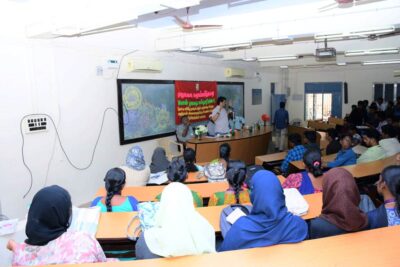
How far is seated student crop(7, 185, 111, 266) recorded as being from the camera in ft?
6.24

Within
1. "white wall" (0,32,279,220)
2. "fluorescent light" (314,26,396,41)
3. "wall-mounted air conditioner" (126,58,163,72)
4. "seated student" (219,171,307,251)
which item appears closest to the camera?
"seated student" (219,171,307,251)

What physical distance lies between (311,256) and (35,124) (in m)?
4.15

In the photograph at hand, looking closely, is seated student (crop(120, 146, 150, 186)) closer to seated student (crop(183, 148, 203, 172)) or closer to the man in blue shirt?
seated student (crop(183, 148, 203, 172))

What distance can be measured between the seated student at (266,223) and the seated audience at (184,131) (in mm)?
5098

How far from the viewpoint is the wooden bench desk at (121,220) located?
8.10ft

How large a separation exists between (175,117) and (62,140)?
2948mm

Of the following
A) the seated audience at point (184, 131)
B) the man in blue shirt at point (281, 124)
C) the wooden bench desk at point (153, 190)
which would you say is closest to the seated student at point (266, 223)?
the wooden bench desk at point (153, 190)

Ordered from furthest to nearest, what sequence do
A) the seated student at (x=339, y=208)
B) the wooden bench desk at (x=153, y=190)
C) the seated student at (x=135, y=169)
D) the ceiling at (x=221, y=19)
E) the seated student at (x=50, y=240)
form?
1. the seated student at (x=135, y=169)
2. the ceiling at (x=221, y=19)
3. the wooden bench desk at (x=153, y=190)
4. the seated student at (x=339, y=208)
5. the seated student at (x=50, y=240)

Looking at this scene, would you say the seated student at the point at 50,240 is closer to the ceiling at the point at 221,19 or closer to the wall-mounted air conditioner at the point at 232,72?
the ceiling at the point at 221,19

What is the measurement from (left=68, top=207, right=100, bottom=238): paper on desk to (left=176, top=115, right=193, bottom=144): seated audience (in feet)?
15.2

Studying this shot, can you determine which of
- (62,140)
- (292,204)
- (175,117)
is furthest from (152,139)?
(292,204)

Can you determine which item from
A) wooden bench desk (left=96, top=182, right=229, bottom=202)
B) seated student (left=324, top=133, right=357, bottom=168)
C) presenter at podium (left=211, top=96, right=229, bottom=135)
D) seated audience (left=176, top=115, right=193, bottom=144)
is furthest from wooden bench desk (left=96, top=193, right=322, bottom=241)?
presenter at podium (left=211, top=96, right=229, bottom=135)

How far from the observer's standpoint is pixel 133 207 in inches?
116

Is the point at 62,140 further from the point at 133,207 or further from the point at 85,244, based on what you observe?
the point at 85,244
